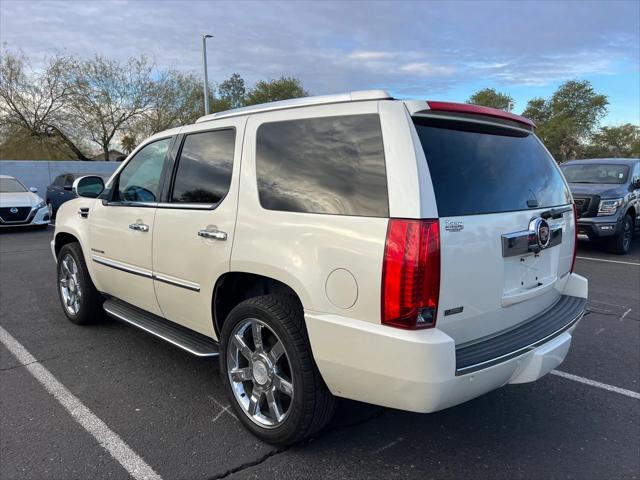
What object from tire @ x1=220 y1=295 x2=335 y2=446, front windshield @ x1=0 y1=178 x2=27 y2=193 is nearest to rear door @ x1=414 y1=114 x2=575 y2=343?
tire @ x1=220 y1=295 x2=335 y2=446

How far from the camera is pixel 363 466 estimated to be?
273cm

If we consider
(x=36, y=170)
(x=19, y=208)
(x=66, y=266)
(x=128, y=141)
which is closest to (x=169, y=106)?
(x=128, y=141)

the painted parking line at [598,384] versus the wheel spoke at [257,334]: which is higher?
the wheel spoke at [257,334]

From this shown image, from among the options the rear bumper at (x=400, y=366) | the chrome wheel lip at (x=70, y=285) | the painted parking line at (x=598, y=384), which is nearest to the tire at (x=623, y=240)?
the painted parking line at (x=598, y=384)

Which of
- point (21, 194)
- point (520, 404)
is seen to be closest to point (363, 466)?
point (520, 404)

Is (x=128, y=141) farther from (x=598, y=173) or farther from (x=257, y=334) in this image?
(x=257, y=334)

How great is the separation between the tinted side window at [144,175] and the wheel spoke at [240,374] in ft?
4.90

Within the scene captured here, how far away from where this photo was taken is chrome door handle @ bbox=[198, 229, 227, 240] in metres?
3.02

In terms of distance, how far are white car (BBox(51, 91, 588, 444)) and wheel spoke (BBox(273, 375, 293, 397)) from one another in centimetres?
2

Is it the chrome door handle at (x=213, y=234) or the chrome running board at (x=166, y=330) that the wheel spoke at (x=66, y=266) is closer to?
the chrome running board at (x=166, y=330)

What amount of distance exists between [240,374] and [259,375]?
7.7 inches

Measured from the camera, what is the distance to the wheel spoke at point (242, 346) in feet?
9.77

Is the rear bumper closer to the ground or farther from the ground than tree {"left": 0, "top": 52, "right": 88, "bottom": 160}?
closer to the ground

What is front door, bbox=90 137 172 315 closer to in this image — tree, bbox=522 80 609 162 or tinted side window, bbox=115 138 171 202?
tinted side window, bbox=115 138 171 202
